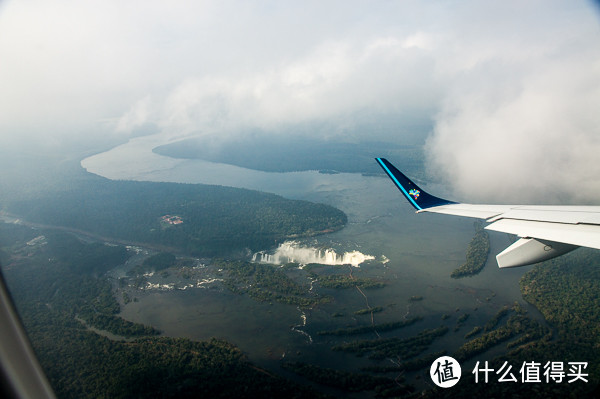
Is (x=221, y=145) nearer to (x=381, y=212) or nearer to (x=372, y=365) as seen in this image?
(x=381, y=212)

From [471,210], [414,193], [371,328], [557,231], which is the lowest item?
[371,328]

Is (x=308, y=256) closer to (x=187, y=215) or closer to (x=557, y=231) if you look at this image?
(x=187, y=215)

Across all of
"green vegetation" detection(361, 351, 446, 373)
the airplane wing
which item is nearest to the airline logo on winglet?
the airplane wing

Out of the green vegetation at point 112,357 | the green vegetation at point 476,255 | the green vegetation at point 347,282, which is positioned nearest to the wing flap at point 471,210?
the green vegetation at point 112,357

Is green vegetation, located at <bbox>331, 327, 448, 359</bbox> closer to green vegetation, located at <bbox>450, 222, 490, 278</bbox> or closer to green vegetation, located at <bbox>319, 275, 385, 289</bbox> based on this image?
green vegetation, located at <bbox>319, 275, 385, 289</bbox>

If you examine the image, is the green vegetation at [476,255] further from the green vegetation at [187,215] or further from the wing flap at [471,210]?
the wing flap at [471,210]

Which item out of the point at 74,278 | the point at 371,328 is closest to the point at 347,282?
the point at 371,328
